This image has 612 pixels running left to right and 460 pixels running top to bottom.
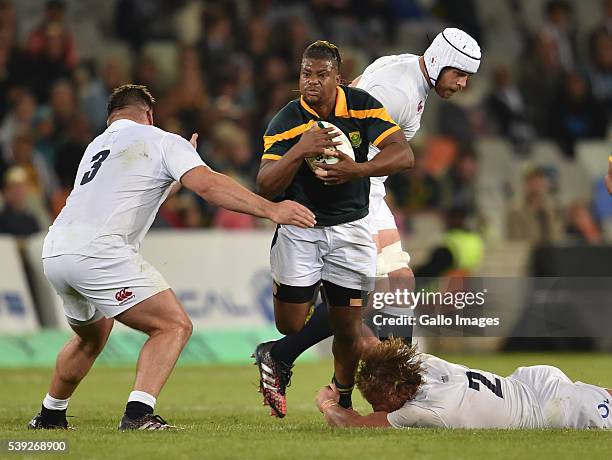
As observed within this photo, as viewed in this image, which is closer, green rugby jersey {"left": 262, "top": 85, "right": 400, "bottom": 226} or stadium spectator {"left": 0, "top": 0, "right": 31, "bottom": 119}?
green rugby jersey {"left": 262, "top": 85, "right": 400, "bottom": 226}

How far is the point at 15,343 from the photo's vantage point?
49.6 feet

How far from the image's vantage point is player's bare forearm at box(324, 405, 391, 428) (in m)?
8.18

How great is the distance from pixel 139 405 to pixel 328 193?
1945mm

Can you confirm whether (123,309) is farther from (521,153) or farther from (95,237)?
(521,153)

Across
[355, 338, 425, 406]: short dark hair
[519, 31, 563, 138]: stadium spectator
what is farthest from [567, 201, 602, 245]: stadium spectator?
[355, 338, 425, 406]: short dark hair

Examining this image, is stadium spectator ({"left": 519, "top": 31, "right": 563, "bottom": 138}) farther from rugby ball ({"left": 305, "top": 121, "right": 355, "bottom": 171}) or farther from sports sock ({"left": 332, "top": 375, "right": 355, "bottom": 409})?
rugby ball ({"left": 305, "top": 121, "right": 355, "bottom": 171})

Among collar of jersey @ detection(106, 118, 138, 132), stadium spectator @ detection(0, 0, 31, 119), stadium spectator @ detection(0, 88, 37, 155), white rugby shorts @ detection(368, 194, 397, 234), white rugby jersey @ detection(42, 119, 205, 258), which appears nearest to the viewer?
white rugby jersey @ detection(42, 119, 205, 258)

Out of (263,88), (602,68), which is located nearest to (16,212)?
(263,88)

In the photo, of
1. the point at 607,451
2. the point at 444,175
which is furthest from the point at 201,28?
the point at 607,451

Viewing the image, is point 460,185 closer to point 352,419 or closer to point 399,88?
point 399,88

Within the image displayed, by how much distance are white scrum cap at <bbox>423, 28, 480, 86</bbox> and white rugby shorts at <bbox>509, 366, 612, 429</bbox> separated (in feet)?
8.54

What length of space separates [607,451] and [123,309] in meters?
2.95

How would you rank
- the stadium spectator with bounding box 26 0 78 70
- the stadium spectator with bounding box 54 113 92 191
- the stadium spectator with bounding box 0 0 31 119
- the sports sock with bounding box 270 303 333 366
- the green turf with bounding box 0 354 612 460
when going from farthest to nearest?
the stadium spectator with bounding box 26 0 78 70, the stadium spectator with bounding box 0 0 31 119, the stadium spectator with bounding box 54 113 92 191, the sports sock with bounding box 270 303 333 366, the green turf with bounding box 0 354 612 460

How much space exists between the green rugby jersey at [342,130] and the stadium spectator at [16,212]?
7673 mm
